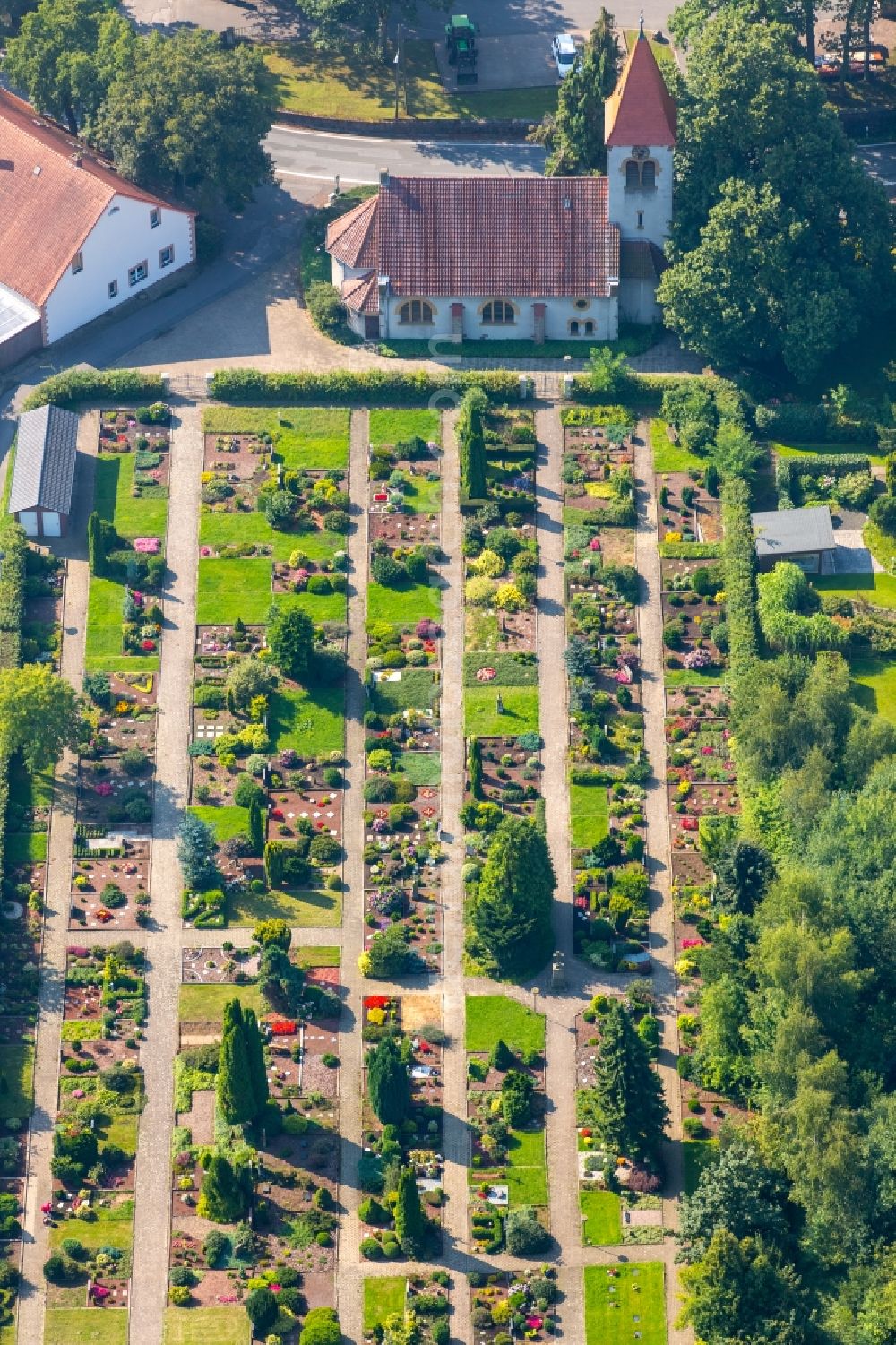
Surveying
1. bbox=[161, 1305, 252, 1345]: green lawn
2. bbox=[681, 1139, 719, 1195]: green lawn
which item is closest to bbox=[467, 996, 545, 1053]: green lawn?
bbox=[681, 1139, 719, 1195]: green lawn

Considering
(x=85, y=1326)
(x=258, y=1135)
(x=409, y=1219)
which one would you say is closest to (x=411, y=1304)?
(x=409, y=1219)

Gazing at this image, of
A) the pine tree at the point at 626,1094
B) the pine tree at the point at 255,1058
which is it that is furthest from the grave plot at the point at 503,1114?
the pine tree at the point at 255,1058

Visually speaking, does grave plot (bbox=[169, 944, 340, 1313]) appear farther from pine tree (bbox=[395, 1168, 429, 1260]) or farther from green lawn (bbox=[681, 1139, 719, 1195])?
green lawn (bbox=[681, 1139, 719, 1195])

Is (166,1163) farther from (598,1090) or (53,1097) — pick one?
(598,1090)

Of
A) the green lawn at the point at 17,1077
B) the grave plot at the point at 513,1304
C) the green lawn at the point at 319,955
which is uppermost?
the green lawn at the point at 319,955

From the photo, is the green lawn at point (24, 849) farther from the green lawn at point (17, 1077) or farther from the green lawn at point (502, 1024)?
the green lawn at point (502, 1024)

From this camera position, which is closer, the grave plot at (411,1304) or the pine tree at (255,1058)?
the grave plot at (411,1304)

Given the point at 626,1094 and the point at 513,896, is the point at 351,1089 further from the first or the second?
the point at 626,1094
